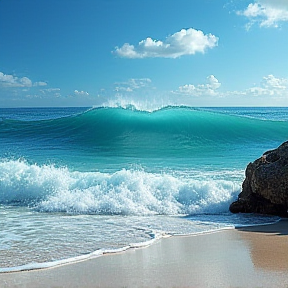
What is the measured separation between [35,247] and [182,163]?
7487mm

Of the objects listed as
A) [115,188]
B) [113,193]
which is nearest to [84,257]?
[113,193]

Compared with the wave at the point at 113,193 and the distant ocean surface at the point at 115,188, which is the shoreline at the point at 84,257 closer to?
the distant ocean surface at the point at 115,188

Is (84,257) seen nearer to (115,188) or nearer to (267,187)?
(267,187)

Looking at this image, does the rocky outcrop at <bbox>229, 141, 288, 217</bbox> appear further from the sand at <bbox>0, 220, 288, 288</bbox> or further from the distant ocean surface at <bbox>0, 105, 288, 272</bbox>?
the sand at <bbox>0, 220, 288, 288</bbox>

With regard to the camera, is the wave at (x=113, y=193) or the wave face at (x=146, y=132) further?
the wave face at (x=146, y=132)

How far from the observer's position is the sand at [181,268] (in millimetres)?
4111

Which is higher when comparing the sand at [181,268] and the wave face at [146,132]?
the wave face at [146,132]

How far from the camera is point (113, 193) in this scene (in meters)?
8.57

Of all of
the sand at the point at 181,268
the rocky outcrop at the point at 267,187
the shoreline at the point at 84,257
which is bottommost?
the shoreline at the point at 84,257

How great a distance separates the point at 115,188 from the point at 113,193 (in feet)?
0.98

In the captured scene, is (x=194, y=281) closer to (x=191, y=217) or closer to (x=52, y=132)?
(x=191, y=217)

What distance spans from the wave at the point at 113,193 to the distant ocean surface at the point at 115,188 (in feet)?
0.06

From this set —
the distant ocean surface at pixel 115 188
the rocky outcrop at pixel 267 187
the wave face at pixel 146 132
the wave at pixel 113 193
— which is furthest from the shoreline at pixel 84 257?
the wave face at pixel 146 132

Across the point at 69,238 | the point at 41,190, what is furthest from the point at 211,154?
the point at 69,238
